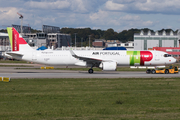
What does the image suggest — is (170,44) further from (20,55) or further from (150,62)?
(20,55)

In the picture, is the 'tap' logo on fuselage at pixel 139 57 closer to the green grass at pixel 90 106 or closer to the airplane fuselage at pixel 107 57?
the airplane fuselage at pixel 107 57

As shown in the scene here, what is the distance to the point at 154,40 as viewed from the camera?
415 ft

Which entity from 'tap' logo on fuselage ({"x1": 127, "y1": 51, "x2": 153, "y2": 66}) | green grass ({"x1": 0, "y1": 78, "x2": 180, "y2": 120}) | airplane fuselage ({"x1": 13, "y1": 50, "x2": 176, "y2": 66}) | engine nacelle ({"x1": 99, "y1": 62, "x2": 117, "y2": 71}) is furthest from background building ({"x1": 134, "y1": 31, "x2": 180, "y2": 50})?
green grass ({"x1": 0, "y1": 78, "x2": 180, "y2": 120})

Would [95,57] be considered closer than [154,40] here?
Yes

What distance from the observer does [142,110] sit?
48.5ft

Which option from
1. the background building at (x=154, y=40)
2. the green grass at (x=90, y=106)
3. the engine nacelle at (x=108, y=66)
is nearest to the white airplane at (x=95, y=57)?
the engine nacelle at (x=108, y=66)

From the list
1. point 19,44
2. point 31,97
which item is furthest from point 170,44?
point 31,97

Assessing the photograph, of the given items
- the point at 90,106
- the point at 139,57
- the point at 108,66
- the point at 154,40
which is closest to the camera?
the point at 90,106

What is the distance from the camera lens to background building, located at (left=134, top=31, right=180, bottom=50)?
126m

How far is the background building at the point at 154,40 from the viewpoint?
12569 centimetres

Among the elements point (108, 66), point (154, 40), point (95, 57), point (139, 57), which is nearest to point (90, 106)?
point (108, 66)

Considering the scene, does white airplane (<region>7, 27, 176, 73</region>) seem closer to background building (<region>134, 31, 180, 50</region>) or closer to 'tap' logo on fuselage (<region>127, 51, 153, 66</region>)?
'tap' logo on fuselage (<region>127, 51, 153, 66</region>)

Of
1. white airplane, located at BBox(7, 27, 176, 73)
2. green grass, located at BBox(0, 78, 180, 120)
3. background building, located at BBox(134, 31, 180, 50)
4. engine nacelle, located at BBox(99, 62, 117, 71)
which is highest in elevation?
background building, located at BBox(134, 31, 180, 50)

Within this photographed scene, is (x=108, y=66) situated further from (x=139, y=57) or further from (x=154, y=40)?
(x=154, y=40)
